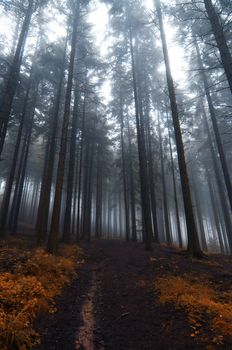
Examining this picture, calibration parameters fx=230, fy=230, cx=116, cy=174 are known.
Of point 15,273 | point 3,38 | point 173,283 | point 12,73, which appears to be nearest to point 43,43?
point 3,38

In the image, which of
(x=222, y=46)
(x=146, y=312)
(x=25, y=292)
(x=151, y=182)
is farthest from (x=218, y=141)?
(x=25, y=292)

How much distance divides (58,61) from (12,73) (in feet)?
16.7

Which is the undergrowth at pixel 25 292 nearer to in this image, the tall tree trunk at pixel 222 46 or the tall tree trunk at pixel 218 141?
the tall tree trunk at pixel 222 46

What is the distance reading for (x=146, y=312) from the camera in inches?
226

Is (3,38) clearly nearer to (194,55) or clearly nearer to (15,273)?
(194,55)

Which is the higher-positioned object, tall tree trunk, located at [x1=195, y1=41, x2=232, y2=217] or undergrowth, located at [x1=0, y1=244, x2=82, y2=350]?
tall tree trunk, located at [x1=195, y1=41, x2=232, y2=217]

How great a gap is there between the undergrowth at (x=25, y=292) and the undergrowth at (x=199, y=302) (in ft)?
9.95

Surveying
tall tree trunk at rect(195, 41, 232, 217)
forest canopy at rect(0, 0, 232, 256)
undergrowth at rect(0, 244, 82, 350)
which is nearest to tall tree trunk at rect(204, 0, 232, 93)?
forest canopy at rect(0, 0, 232, 256)

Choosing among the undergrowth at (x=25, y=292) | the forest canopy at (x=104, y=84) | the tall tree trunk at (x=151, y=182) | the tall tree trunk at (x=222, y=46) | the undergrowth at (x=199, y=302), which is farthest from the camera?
the tall tree trunk at (x=151, y=182)

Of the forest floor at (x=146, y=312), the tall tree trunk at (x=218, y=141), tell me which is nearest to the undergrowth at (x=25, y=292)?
the forest floor at (x=146, y=312)

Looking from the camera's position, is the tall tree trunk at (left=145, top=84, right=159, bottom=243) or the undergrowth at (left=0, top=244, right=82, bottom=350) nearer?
the undergrowth at (left=0, top=244, right=82, bottom=350)

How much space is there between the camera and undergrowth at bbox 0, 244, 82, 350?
13.3 ft

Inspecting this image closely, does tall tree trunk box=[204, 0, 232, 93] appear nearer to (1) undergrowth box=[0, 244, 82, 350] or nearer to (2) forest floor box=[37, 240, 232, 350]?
(2) forest floor box=[37, 240, 232, 350]

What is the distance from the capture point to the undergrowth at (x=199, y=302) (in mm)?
4391
